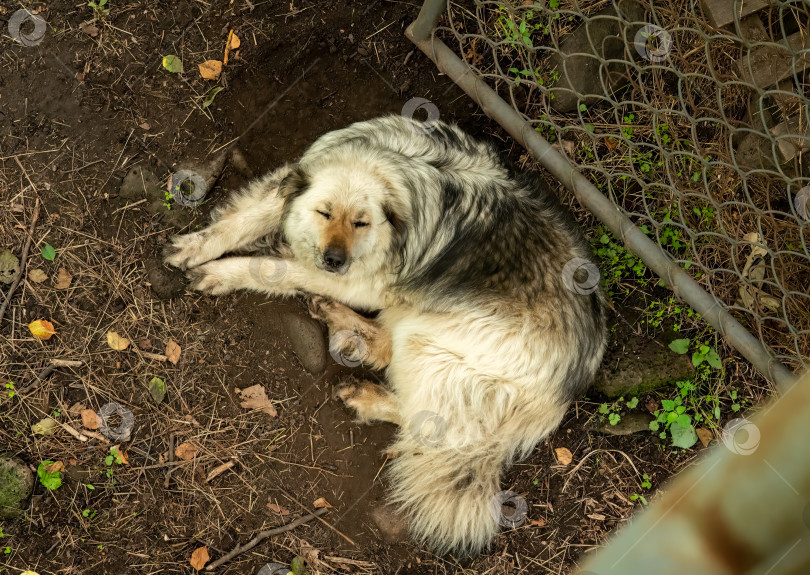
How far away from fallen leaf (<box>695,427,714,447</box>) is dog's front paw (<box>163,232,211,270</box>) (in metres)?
3.01

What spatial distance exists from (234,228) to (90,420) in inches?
52.5

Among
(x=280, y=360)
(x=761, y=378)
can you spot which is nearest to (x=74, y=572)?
(x=280, y=360)

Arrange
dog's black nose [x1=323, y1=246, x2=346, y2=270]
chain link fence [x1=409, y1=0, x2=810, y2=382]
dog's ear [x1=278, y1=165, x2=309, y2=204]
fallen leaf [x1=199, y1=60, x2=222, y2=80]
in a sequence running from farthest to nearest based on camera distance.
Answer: fallen leaf [x1=199, y1=60, x2=222, y2=80], chain link fence [x1=409, y1=0, x2=810, y2=382], dog's ear [x1=278, y1=165, x2=309, y2=204], dog's black nose [x1=323, y1=246, x2=346, y2=270]

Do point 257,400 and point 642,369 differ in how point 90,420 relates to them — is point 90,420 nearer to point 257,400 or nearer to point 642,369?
point 257,400

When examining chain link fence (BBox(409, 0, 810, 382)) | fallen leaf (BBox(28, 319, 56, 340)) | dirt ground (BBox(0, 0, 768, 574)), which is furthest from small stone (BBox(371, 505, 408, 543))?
fallen leaf (BBox(28, 319, 56, 340))

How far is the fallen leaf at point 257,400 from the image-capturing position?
3.51 metres

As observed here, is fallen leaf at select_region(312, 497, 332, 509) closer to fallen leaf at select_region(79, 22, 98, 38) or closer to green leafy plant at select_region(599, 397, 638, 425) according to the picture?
green leafy plant at select_region(599, 397, 638, 425)

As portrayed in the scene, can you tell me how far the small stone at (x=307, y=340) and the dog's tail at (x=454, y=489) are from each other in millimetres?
651

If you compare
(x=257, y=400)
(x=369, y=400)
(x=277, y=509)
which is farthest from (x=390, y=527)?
(x=257, y=400)

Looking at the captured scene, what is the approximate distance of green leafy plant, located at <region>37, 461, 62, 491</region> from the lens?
330 cm

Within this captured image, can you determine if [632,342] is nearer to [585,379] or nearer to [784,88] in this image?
[585,379]

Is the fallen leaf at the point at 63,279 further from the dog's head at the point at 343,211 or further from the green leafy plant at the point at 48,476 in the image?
the dog's head at the point at 343,211

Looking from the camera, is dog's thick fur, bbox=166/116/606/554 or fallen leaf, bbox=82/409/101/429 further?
fallen leaf, bbox=82/409/101/429

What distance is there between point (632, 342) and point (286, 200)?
2155 millimetres
